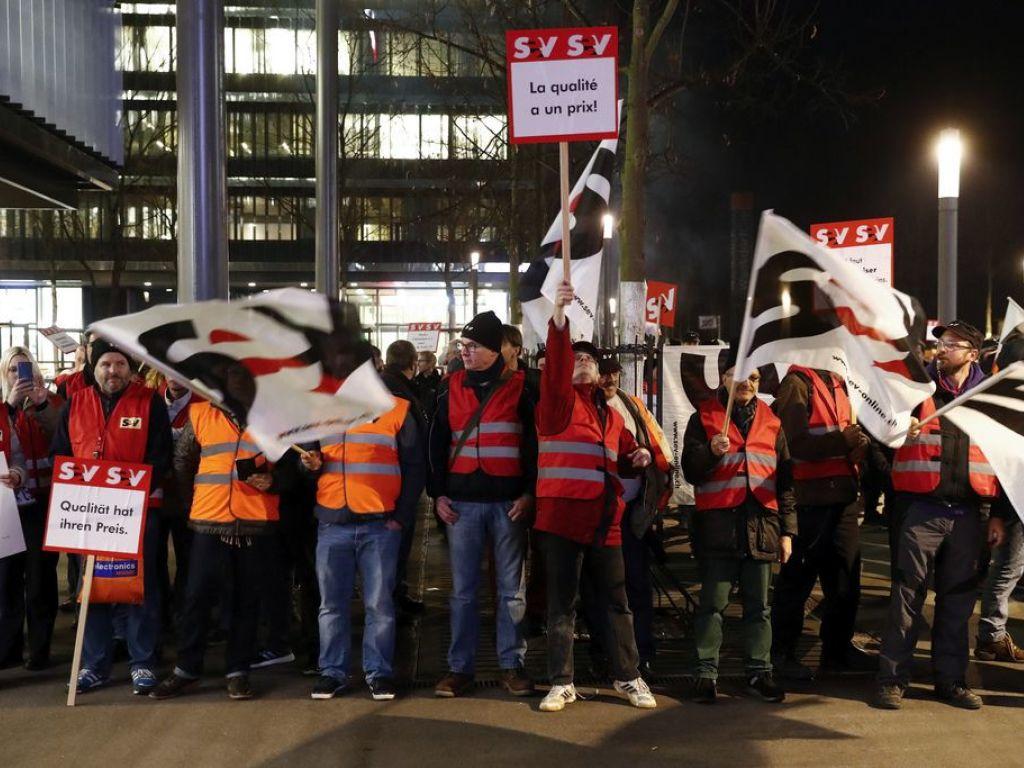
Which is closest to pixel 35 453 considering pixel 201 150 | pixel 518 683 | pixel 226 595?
pixel 226 595

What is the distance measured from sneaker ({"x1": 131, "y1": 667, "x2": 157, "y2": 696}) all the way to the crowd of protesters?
0.01m

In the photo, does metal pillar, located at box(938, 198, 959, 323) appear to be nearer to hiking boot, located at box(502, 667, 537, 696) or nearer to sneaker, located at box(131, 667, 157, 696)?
hiking boot, located at box(502, 667, 537, 696)

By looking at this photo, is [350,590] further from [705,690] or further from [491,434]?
[705,690]

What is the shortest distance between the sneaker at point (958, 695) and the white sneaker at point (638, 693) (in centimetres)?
171

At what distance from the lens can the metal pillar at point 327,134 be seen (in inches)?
586

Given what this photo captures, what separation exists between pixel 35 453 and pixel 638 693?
4.34 metres

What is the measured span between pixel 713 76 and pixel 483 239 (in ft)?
131

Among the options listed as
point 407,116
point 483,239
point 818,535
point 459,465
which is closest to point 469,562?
point 459,465

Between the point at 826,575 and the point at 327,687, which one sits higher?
the point at 826,575

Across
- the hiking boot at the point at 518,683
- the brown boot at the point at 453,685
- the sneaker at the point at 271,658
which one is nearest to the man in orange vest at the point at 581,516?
the hiking boot at the point at 518,683

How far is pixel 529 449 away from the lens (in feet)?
24.3

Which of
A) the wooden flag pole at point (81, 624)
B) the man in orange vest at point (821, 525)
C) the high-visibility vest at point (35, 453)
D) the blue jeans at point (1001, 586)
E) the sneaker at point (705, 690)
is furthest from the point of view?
the blue jeans at point (1001, 586)

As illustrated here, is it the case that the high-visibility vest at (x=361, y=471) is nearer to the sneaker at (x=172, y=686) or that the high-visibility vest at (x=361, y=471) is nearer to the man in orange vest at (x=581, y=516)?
the man in orange vest at (x=581, y=516)

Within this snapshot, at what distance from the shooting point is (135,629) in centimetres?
741
